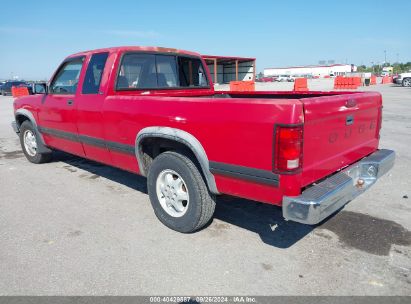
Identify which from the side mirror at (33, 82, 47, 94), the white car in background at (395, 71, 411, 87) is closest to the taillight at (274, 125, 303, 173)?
the side mirror at (33, 82, 47, 94)

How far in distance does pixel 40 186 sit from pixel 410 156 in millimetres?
6594

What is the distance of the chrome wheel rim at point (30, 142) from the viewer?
634cm

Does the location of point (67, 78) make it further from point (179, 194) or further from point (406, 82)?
point (406, 82)

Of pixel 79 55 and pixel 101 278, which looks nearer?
pixel 101 278

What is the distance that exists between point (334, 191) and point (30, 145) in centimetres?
580

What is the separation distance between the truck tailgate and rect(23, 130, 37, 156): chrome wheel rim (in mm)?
5317

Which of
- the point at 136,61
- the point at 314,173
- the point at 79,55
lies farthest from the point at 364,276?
the point at 79,55

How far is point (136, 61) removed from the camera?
14.5ft

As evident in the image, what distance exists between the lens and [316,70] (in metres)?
117

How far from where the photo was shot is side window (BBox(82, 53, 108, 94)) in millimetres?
4341

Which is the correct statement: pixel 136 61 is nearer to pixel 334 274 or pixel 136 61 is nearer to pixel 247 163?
pixel 247 163

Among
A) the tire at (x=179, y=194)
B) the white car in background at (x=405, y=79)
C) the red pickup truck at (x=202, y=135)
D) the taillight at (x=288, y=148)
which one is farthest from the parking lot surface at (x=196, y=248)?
the white car in background at (x=405, y=79)

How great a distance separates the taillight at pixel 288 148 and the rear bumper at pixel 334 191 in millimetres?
251

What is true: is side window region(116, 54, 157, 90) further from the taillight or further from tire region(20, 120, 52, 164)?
tire region(20, 120, 52, 164)
